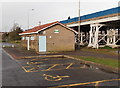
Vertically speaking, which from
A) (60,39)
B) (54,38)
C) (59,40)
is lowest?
(59,40)

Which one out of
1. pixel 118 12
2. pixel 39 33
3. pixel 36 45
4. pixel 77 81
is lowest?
pixel 77 81

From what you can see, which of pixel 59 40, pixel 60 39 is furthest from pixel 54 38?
pixel 60 39

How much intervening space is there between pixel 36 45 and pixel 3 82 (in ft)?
46.9

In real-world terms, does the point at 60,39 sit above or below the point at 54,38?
below

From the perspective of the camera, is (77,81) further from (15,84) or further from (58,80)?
(15,84)

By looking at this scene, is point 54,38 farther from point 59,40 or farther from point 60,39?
point 60,39

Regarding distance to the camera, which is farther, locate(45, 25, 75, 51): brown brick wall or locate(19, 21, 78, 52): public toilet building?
locate(45, 25, 75, 51): brown brick wall

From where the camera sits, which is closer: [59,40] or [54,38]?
[54,38]

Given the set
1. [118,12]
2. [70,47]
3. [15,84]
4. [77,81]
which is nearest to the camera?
[15,84]

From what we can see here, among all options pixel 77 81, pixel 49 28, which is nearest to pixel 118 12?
pixel 49 28

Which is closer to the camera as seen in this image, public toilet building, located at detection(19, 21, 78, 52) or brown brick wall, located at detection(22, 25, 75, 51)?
public toilet building, located at detection(19, 21, 78, 52)

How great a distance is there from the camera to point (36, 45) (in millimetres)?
21438

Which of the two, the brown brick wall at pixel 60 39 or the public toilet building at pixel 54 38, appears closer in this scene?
the public toilet building at pixel 54 38

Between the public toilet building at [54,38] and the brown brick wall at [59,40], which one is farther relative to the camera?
the brown brick wall at [59,40]
